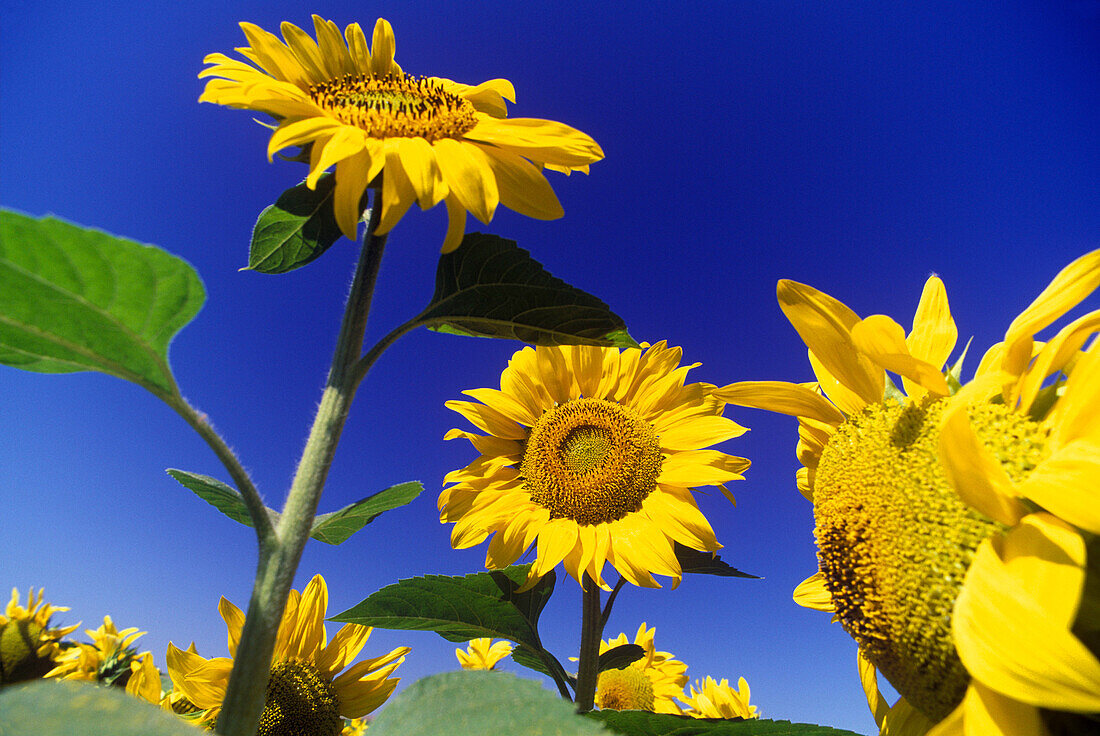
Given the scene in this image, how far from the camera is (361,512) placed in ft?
3.98

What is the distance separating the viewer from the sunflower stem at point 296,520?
805mm

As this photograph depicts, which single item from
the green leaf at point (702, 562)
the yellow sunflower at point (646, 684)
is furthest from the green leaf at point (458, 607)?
the yellow sunflower at point (646, 684)

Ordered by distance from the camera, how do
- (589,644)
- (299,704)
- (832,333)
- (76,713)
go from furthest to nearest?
(589,644) < (299,704) < (832,333) < (76,713)

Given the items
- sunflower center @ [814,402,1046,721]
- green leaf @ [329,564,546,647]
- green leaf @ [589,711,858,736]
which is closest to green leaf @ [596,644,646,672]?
green leaf @ [329,564,546,647]

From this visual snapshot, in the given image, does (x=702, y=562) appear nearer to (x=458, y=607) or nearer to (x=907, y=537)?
(x=458, y=607)

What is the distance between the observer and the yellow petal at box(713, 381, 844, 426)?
1121 millimetres

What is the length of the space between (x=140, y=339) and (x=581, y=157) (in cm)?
81

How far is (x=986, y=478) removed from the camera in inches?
26.9

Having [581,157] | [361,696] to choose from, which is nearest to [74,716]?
[581,157]

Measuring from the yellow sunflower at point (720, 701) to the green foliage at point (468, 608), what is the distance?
6.66 feet

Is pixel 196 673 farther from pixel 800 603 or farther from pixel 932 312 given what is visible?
pixel 932 312

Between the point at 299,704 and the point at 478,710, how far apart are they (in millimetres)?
1262

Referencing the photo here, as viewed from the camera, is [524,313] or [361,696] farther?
[361,696]

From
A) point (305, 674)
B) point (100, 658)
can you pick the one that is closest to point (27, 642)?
point (100, 658)
